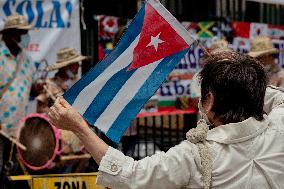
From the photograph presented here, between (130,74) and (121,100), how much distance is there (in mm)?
155

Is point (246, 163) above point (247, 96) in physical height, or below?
below

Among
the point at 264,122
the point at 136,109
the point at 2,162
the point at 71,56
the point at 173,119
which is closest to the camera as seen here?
the point at 264,122

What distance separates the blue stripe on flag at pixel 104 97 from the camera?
13.5 ft

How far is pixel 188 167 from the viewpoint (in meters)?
3.41

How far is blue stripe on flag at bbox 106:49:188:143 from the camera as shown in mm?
4109

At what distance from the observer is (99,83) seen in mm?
4133

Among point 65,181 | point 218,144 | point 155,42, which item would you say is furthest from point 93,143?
point 65,181

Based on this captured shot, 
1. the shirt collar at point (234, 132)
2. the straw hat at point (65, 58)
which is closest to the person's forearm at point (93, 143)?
the shirt collar at point (234, 132)

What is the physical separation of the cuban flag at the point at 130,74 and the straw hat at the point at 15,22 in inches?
214

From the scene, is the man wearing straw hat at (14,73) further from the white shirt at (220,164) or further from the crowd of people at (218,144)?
the white shirt at (220,164)

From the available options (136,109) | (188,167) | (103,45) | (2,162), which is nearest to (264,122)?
(188,167)

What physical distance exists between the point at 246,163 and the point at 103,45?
7.35 meters

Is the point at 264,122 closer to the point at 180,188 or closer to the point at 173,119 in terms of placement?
the point at 180,188

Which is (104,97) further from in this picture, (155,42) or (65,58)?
(65,58)
